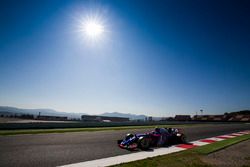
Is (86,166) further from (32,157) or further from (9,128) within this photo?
(9,128)

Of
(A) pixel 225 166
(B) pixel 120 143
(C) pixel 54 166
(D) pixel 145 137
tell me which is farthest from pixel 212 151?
(C) pixel 54 166

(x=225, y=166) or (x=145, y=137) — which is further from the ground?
(x=145, y=137)

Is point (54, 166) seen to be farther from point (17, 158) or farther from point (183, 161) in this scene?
point (183, 161)

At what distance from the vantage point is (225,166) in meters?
4.81

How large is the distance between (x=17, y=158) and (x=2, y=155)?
30.2 inches

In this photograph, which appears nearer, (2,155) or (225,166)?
(225,166)

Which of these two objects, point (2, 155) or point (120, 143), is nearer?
point (2, 155)

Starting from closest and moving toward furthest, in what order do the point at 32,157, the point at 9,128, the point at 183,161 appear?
the point at 183,161 → the point at 32,157 → the point at 9,128

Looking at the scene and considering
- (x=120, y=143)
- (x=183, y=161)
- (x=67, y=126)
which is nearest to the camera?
(x=183, y=161)

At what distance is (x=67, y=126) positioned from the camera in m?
19.9

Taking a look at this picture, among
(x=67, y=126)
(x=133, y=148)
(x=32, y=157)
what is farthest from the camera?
(x=67, y=126)

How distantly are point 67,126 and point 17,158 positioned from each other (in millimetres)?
15254

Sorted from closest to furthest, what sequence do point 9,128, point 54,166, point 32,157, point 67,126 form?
1. point 54,166
2. point 32,157
3. point 9,128
4. point 67,126

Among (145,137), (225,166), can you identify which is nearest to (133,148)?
(145,137)
